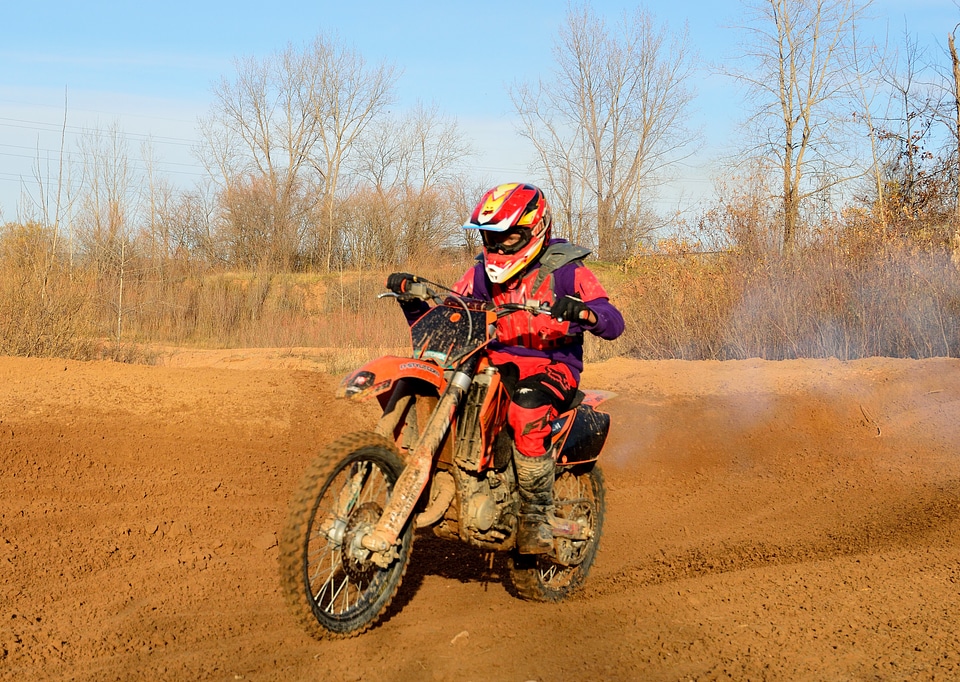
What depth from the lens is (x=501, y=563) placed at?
613 centimetres

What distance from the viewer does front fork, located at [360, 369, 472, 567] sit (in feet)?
12.7

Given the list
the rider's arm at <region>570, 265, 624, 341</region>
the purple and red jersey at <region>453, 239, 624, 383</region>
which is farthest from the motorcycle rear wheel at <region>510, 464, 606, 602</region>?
the rider's arm at <region>570, 265, 624, 341</region>

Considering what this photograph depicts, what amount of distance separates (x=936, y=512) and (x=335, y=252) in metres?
23.5

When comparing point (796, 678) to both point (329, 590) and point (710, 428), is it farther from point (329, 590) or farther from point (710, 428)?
point (710, 428)

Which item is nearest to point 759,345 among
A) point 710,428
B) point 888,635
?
point 710,428

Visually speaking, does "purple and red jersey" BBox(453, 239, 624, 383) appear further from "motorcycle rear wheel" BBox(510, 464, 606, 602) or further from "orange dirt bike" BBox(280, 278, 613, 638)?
"motorcycle rear wheel" BBox(510, 464, 606, 602)

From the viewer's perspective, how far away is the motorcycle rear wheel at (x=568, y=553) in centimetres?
495

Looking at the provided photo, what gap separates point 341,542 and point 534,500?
119 cm

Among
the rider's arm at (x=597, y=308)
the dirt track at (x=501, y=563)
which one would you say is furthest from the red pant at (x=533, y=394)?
the dirt track at (x=501, y=563)

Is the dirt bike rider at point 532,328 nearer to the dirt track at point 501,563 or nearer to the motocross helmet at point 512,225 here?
the motocross helmet at point 512,225

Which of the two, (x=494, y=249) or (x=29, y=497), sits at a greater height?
(x=494, y=249)

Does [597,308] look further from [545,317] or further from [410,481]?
[410,481]

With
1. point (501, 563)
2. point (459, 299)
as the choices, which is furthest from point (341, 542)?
point (501, 563)

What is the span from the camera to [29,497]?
6293 millimetres
